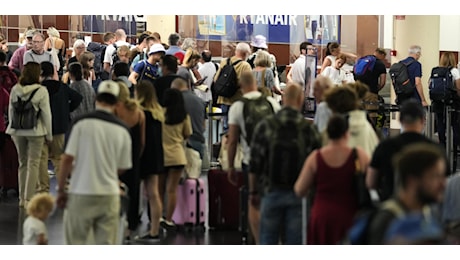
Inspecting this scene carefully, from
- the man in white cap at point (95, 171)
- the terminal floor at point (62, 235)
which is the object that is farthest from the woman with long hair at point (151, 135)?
the man in white cap at point (95, 171)

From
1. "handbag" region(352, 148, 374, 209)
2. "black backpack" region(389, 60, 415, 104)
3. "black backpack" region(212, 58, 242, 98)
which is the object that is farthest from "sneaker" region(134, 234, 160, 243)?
"black backpack" region(389, 60, 415, 104)

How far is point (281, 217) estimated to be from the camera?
25.2 ft

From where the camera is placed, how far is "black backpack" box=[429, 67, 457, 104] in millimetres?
14555

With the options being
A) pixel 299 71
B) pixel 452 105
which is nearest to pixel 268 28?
pixel 299 71

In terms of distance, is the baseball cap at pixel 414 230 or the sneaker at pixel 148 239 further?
the sneaker at pixel 148 239

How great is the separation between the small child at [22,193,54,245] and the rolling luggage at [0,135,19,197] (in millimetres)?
4236

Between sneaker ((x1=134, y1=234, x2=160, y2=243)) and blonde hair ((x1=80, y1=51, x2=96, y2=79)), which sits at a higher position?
blonde hair ((x1=80, y1=51, x2=96, y2=79))

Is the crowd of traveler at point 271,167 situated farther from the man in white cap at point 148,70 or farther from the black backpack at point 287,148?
the man in white cap at point 148,70

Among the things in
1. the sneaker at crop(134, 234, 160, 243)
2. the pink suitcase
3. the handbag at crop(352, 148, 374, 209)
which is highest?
the handbag at crop(352, 148, 374, 209)

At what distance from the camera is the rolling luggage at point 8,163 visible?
12.4 m

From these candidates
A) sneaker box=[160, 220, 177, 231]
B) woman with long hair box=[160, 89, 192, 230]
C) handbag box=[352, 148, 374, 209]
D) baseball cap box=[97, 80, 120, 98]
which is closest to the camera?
handbag box=[352, 148, 374, 209]

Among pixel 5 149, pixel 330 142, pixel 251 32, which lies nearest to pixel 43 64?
pixel 5 149

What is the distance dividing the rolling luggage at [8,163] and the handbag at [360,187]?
21.1 feet

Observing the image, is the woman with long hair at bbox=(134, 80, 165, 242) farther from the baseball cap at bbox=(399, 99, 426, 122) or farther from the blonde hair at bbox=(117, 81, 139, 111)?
the baseball cap at bbox=(399, 99, 426, 122)
